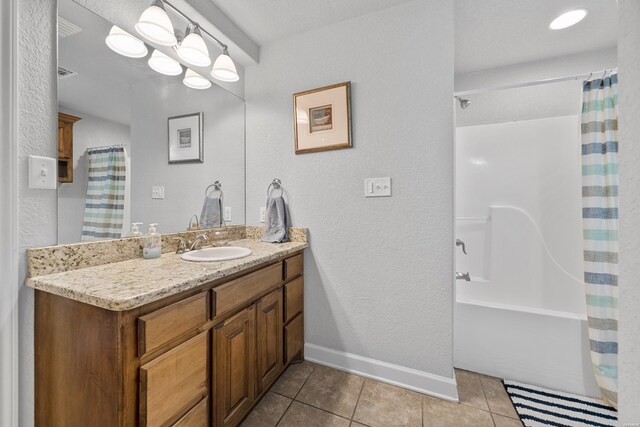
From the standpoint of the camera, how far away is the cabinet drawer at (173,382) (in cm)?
80

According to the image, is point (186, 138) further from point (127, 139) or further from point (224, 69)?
point (224, 69)

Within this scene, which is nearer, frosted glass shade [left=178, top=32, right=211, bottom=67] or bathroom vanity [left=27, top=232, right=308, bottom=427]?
bathroom vanity [left=27, top=232, right=308, bottom=427]

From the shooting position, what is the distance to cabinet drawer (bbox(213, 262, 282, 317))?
1.08 metres

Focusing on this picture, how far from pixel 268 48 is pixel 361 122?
976 mm

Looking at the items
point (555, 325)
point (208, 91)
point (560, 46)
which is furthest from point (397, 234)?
point (560, 46)

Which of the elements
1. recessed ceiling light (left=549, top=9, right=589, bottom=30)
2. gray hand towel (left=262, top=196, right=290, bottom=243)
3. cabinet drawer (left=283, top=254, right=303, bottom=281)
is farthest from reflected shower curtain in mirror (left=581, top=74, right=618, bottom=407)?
gray hand towel (left=262, top=196, right=290, bottom=243)

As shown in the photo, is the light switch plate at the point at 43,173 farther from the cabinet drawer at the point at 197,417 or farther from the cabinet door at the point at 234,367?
the cabinet drawer at the point at 197,417

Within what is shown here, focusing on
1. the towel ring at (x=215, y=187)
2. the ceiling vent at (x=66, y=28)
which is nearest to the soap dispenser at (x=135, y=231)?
the towel ring at (x=215, y=187)

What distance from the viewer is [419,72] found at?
151cm

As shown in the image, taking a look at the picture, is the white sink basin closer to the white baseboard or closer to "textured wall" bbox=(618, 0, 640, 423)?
the white baseboard

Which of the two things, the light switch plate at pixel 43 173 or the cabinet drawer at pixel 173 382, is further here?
the light switch plate at pixel 43 173

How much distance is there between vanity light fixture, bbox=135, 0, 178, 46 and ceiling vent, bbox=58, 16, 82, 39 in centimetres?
26

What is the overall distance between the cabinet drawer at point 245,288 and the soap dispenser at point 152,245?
50cm

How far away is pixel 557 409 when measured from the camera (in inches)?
54.0
